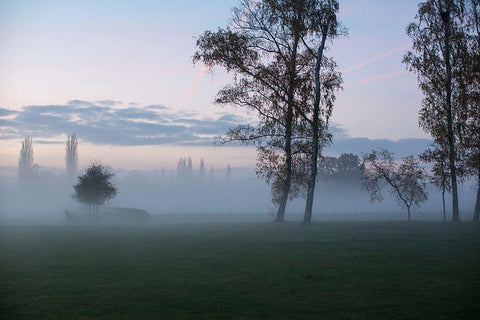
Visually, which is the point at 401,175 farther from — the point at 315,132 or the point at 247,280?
the point at 247,280

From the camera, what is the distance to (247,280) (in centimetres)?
1333

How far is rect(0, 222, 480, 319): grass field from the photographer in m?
10.0

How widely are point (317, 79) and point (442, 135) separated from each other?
11.9m

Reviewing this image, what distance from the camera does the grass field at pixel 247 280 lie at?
1005 centimetres

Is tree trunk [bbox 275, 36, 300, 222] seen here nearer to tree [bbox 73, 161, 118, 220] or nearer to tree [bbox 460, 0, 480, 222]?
tree [bbox 460, 0, 480, 222]

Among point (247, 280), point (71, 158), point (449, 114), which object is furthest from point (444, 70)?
point (71, 158)

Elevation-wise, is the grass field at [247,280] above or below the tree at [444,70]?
below

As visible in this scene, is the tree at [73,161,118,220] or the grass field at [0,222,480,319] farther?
the tree at [73,161,118,220]

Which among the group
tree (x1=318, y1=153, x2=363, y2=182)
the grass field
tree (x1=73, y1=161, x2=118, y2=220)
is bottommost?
the grass field

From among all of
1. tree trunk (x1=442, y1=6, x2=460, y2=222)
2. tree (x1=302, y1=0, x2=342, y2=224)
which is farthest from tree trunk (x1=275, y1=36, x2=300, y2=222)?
tree trunk (x1=442, y1=6, x2=460, y2=222)

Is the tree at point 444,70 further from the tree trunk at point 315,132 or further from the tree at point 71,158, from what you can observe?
the tree at point 71,158

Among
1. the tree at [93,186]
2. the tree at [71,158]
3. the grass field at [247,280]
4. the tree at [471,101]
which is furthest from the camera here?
the tree at [71,158]

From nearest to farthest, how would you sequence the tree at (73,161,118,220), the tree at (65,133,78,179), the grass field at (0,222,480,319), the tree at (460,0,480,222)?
1. the grass field at (0,222,480,319)
2. the tree at (460,0,480,222)
3. the tree at (73,161,118,220)
4. the tree at (65,133,78,179)

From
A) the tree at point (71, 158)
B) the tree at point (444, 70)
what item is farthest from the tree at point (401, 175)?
the tree at point (71, 158)
